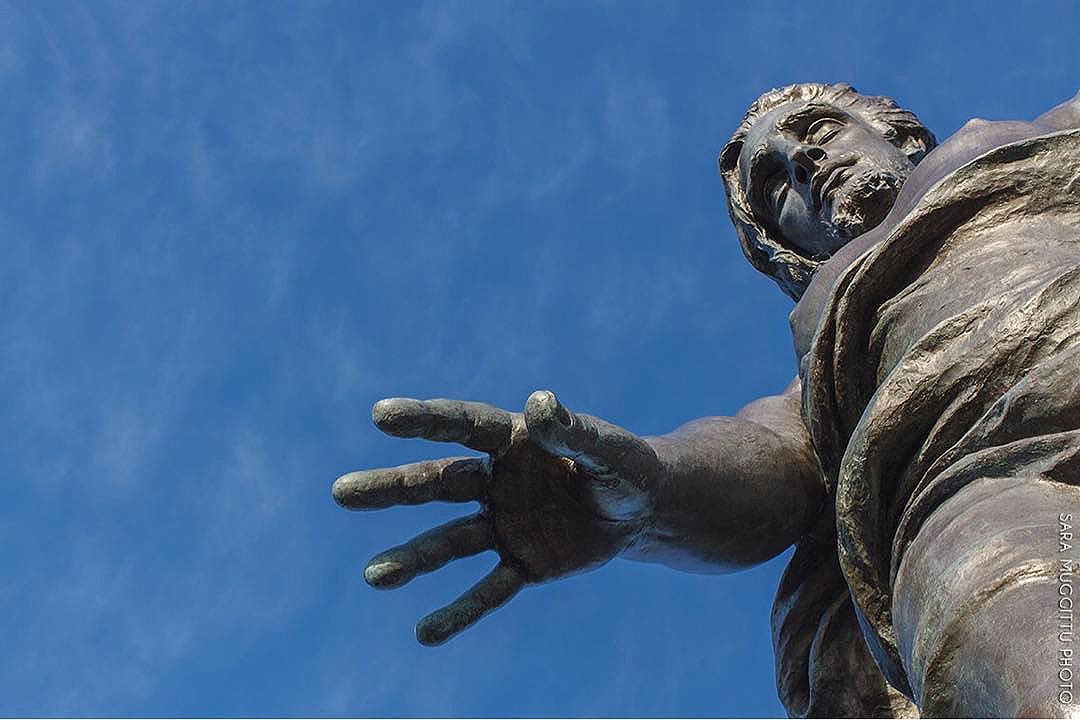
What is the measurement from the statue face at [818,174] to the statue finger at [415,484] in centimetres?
264

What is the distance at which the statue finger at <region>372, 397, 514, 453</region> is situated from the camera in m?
4.52

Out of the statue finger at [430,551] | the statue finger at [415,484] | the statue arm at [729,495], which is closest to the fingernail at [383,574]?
the statue finger at [430,551]

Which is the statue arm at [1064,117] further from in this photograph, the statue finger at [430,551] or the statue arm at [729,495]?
the statue finger at [430,551]

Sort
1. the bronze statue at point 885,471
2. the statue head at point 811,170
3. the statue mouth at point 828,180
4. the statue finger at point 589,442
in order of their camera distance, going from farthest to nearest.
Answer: the statue mouth at point 828,180
the statue head at point 811,170
the statue finger at point 589,442
the bronze statue at point 885,471

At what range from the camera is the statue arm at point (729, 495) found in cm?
536

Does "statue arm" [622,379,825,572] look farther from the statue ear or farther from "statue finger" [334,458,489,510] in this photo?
the statue ear

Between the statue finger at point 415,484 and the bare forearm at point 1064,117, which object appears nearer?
the statue finger at point 415,484

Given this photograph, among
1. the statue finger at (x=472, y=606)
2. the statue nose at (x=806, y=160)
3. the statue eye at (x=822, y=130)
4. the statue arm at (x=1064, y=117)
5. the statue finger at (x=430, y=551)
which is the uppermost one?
the statue eye at (x=822, y=130)

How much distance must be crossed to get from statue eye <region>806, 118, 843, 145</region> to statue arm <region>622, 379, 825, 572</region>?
2.02m

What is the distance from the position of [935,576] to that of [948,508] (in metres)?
0.29

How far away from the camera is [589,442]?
15.5 ft

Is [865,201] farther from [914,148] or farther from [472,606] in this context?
[472,606]

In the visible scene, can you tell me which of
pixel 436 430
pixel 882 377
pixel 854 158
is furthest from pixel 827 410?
pixel 854 158

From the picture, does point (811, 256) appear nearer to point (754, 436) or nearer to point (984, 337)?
point (754, 436)
